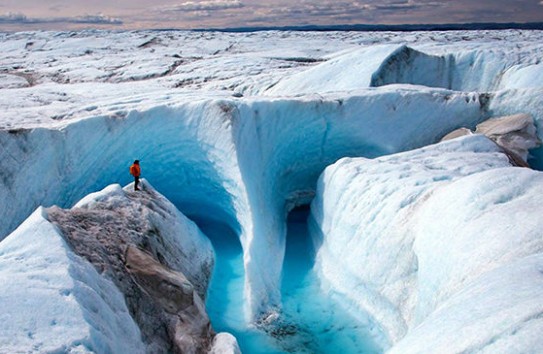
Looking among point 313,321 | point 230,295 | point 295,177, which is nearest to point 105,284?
point 230,295

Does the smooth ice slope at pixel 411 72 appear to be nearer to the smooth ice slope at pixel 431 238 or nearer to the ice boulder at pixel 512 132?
the ice boulder at pixel 512 132

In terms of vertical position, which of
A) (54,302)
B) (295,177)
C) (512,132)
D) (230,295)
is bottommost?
(230,295)

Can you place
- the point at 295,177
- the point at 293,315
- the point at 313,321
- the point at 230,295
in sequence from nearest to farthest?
the point at 313,321 < the point at 293,315 < the point at 230,295 < the point at 295,177

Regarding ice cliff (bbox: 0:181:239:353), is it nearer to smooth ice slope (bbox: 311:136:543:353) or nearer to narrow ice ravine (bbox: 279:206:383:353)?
narrow ice ravine (bbox: 279:206:383:353)

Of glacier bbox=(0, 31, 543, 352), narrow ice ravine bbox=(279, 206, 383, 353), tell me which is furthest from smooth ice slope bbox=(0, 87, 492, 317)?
narrow ice ravine bbox=(279, 206, 383, 353)

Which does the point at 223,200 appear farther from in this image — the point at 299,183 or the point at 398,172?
the point at 398,172

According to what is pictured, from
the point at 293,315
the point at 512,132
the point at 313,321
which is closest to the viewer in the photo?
the point at 313,321

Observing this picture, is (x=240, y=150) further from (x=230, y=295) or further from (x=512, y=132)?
(x=512, y=132)
